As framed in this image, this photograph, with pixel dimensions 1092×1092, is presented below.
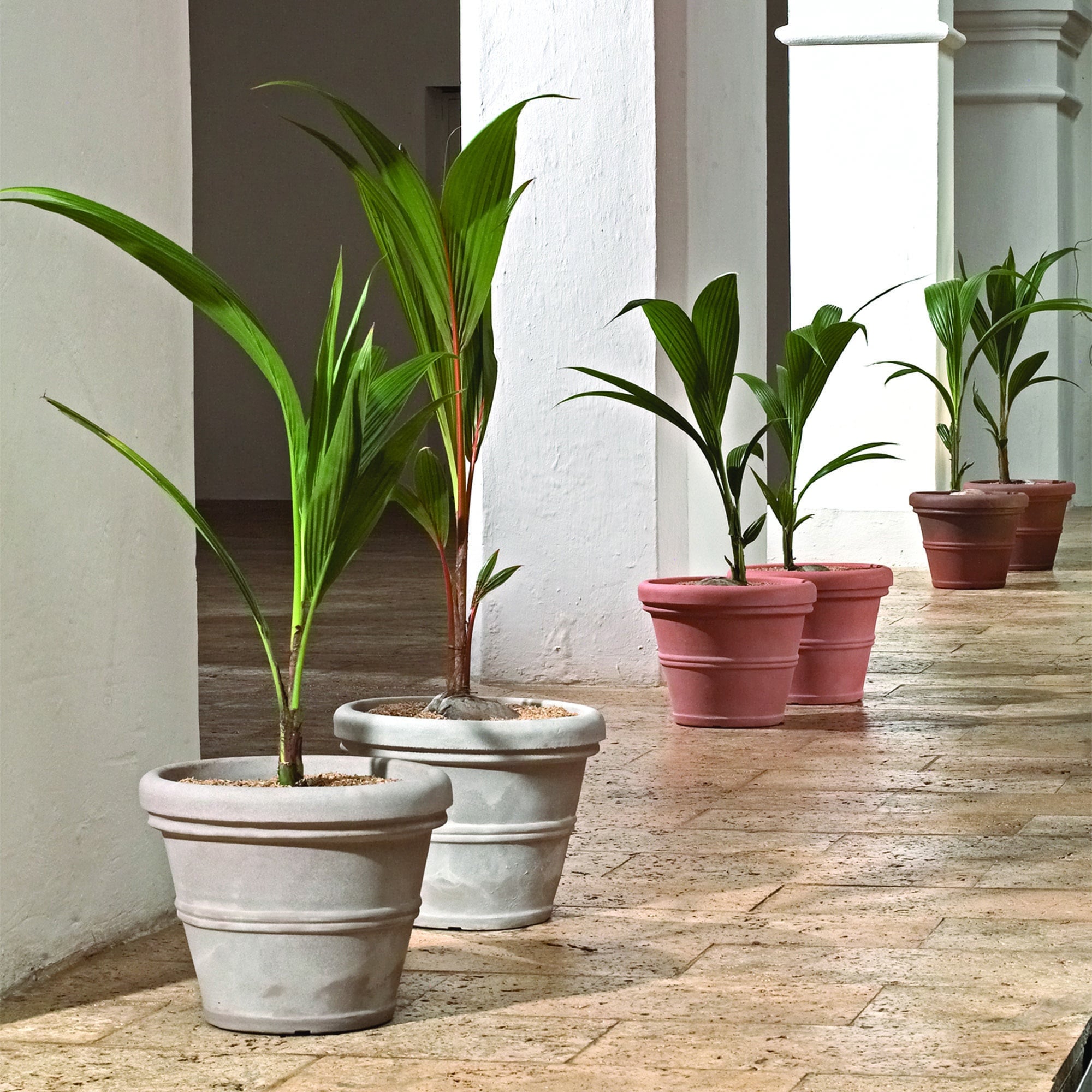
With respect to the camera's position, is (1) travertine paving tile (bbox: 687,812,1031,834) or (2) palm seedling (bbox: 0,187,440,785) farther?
(1) travertine paving tile (bbox: 687,812,1031,834)

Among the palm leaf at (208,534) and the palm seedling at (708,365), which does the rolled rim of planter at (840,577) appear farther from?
the palm leaf at (208,534)

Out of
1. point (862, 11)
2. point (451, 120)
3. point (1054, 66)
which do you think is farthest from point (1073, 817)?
point (451, 120)

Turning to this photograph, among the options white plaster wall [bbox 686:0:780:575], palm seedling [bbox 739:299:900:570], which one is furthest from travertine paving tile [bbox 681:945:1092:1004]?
white plaster wall [bbox 686:0:780:575]

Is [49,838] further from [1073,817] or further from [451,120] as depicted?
[451,120]

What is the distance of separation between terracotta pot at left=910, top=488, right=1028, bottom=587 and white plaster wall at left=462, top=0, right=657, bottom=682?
2615 millimetres

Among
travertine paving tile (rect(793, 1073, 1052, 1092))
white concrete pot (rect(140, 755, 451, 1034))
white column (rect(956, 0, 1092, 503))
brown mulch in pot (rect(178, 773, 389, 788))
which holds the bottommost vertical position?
travertine paving tile (rect(793, 1073, 1052, 1092))

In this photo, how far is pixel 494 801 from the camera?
7.98 ft

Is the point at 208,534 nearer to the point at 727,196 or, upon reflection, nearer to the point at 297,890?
the point at 297,890

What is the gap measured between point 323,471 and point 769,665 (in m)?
2.32

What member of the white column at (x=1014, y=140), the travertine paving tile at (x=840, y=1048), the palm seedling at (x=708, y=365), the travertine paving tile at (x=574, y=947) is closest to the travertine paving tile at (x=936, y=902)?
the travertine paving tile at (x=574, y=947)

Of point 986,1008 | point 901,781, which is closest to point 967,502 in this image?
point 901,781

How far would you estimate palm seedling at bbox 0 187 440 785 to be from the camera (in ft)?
6.55

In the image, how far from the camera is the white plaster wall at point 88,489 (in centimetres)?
224

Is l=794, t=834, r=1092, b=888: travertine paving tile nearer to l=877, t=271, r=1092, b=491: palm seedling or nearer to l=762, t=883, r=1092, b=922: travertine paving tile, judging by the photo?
l=762, t=883, r=1092, b=922: travertine paving tile
